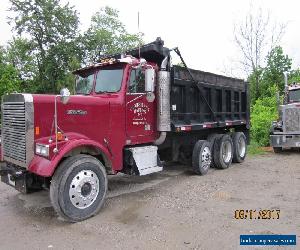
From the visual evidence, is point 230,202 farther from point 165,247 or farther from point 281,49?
point 281,49

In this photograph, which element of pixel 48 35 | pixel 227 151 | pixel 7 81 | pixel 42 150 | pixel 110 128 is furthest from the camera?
pixel 48 35

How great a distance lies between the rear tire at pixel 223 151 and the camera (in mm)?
10141

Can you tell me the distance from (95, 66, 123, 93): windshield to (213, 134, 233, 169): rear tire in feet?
13.5

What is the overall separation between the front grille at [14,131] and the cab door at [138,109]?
207 cm

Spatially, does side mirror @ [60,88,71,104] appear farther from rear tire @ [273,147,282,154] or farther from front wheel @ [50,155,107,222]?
rear tire @ [273,147,282,154]

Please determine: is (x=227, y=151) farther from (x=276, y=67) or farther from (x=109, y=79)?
(x=276, y=67)

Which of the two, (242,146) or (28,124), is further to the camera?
(242,146)

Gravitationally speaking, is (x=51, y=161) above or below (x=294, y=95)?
below

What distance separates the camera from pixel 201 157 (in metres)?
9.16

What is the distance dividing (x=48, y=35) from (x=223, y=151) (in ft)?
83.9

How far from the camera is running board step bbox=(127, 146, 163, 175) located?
7.19 metres

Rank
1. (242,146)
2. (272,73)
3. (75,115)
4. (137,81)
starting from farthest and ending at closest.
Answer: (272,73) < (242,146) < (137,81) < (75,115)

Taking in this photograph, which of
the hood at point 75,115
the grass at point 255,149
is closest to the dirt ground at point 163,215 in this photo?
the hood at point 75,115

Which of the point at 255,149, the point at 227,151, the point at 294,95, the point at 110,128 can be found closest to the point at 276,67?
the point at 294,95
